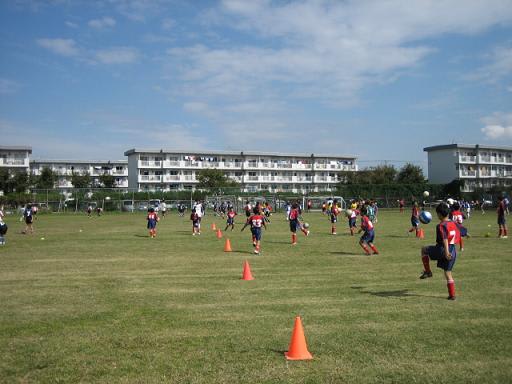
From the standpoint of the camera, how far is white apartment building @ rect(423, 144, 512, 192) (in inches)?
3334

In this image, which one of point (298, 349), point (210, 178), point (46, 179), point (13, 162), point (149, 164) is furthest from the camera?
point (149, 164)

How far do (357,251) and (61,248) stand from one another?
463 inches

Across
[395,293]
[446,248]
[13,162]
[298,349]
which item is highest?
[13,162]

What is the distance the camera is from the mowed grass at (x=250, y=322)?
217 inches

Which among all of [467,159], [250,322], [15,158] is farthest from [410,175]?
[250,322]

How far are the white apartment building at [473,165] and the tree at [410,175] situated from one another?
6420 millimetres

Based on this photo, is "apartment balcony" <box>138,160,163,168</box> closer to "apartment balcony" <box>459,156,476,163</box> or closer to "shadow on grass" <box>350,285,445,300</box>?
"apartment balcony" <box>459,156,476,163</box>

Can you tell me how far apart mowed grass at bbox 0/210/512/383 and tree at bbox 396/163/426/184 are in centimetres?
7061

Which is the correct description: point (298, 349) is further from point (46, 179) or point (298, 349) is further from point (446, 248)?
point (46, 179)

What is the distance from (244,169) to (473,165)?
140ft

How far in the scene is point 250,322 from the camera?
7.52 m

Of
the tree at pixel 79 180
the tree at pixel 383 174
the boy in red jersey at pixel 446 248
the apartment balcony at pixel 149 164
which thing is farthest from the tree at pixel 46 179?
the boy in red jersey at pixel 446 248

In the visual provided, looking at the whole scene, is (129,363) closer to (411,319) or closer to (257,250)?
(411,319)

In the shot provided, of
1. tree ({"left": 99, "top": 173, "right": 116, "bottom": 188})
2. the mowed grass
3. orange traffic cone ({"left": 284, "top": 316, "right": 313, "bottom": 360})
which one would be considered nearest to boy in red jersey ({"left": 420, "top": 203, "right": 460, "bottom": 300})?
the mowed grass
